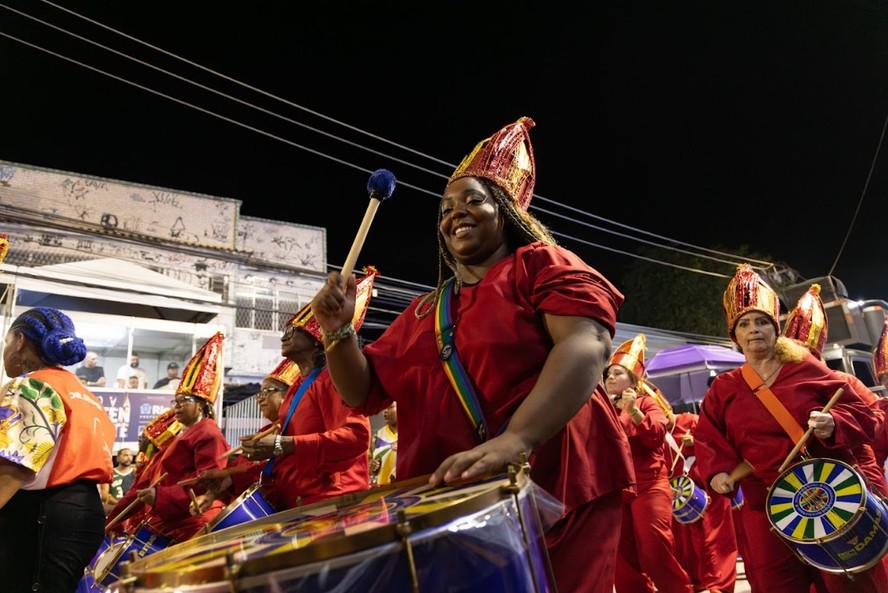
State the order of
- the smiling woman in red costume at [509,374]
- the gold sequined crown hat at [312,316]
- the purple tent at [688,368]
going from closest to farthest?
the smiling woman in red costume at [509,374] → the gold sequined crown hat at [312,316] → the purple tent at [688,368]

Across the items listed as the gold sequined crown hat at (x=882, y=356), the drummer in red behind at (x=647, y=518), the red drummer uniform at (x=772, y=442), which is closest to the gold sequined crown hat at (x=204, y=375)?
the drummer in red behind at (x=647, y=518)

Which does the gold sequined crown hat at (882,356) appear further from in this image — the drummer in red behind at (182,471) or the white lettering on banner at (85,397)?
the white lettering on banner at (85,397)

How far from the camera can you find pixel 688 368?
17406 mm

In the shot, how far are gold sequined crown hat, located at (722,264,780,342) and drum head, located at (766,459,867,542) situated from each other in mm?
1445

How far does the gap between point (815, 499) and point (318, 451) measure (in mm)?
3000

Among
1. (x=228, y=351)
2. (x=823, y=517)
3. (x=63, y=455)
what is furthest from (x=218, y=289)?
(x=823, y=517)

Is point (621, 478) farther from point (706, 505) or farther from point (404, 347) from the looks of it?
point (706, 505)

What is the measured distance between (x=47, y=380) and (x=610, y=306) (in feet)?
11.0

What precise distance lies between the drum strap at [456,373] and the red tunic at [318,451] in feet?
7.83

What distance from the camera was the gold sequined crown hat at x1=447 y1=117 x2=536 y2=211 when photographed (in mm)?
2581

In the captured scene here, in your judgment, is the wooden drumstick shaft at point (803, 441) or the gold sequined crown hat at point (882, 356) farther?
the gold sequined crown hat at point (882, 356)

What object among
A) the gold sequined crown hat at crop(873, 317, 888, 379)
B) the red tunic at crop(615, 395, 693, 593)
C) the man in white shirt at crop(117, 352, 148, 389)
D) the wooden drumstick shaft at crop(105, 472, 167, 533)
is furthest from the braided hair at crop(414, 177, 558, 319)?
the man in white shirt at crop(117, 352, 148, 389)

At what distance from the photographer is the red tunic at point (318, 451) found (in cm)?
449

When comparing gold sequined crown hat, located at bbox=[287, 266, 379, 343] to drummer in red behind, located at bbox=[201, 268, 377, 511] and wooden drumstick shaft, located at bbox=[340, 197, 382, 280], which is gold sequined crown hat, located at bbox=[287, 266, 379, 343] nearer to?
drummer in red behind, located at bbox=[201, 268, 377, 511]
